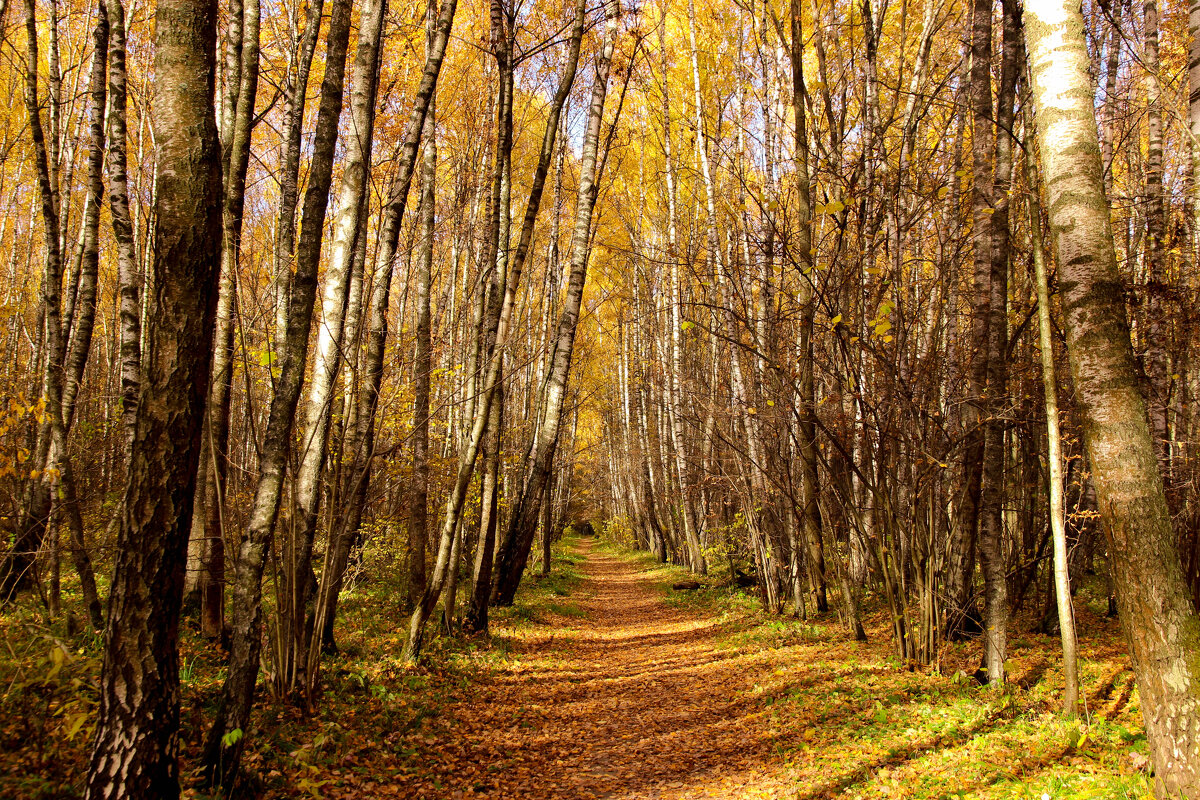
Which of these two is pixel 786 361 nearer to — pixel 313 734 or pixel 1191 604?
pixel 1191 604

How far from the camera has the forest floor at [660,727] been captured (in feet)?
11.5

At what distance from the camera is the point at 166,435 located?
8.56 feet

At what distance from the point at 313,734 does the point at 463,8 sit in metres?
13.4

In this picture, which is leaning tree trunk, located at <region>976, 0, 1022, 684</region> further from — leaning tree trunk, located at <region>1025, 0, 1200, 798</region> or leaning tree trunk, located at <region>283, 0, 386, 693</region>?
leaning tree trunk, located at <region>283, 0, 386, 693</region>

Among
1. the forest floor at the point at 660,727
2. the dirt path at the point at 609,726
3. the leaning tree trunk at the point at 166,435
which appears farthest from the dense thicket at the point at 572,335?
the dirt path at the point at 609,726

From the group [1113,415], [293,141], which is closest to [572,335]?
[293,141]

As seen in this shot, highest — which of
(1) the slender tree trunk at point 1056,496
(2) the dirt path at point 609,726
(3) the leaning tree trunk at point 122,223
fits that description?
(3) the leaning tree trunk at point 122,223

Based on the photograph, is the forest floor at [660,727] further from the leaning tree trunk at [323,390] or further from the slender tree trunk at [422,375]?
the slender tree trunk at [422,375]

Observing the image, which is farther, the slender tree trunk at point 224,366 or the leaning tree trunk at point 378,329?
the leaning tree trunk at point 378,329

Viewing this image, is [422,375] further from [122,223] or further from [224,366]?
[122,223]

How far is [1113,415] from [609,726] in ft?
15.1

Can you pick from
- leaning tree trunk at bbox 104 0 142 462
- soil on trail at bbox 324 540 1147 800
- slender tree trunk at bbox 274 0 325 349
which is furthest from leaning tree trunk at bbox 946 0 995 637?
leaning tree trunk at bbox 104 0 142 462

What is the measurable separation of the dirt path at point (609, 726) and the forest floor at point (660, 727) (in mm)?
23

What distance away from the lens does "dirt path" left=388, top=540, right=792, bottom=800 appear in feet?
14.0
